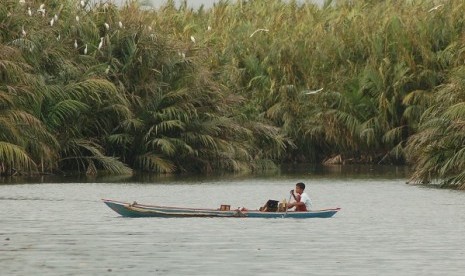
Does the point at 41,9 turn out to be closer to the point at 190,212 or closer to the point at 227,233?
the point at 190,212

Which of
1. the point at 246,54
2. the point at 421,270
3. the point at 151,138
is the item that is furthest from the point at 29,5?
the point at 421,270

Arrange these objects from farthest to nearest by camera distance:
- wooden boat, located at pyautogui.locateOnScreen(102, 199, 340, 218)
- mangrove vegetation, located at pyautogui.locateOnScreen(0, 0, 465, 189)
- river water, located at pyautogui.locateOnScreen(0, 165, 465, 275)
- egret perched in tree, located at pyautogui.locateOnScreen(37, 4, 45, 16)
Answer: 1. egret perched in tree, located at pyautogui.locateOnScreen(37, 4, 45, 16)
2. mangrove vegetation, located at pyautogui.locateOnScreen(0, 0, 465, 189)
3. wooden boat, located at pyautogui.locateOnScreen(102, 199, 340, 218)
4. river water, located at pyautogui.locateOnScreen(0, 165, 465, 275)

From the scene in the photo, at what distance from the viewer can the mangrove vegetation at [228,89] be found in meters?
47.2

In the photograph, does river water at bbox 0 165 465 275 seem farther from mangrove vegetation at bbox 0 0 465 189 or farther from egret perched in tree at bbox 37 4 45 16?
egret perched in tree at bbox 37 4 45 16

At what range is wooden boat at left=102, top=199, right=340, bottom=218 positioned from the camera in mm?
33750

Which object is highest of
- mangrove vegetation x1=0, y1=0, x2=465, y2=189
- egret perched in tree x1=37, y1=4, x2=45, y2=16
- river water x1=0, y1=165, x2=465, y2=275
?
egret perched in tree x1=37, y1=4, x2=45, y2=16

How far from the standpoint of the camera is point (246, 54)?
60.2 m

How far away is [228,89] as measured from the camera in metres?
55.2

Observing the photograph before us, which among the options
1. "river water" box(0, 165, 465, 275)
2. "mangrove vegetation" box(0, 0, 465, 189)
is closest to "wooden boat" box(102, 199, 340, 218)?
"river water" box(0, 165, 465, 275)

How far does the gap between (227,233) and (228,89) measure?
23.9 metres

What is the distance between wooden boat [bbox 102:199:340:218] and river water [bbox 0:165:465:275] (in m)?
0.18

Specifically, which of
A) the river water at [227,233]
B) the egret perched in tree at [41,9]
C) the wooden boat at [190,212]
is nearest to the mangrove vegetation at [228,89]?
the egret perched in tree at [41,9]

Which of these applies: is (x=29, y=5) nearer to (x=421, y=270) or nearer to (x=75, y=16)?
(x=75, y=16)

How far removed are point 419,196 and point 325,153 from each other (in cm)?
1717
